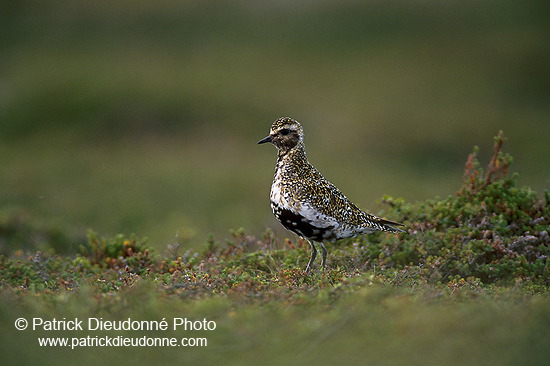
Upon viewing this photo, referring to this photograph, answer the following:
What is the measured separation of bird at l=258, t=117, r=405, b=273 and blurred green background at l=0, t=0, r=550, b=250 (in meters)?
6.14

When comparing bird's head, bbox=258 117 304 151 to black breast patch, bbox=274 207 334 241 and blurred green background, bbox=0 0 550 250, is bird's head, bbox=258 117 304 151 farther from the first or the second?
blurred green background, bbox=0 0 550 250

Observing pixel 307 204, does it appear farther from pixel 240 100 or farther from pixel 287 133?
pixel 240 100

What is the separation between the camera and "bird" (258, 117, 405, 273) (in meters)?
7.73

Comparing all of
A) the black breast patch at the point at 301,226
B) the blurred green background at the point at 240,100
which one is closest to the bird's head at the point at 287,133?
the black breast patch at the point at 301,226

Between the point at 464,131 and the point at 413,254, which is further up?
the point at 464,131

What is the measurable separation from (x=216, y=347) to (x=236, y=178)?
45.3 feet

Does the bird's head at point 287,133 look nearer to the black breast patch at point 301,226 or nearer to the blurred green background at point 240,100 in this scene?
the black breast patch at point 301,226

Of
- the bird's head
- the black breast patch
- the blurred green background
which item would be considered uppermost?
the blurred green background

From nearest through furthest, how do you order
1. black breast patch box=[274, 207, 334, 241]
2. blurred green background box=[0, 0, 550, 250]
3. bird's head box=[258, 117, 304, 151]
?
black breast patch box=[274, 207, 334, 241] → bird's head box=[258, 117, 304, 151] → blurred green background box=[0, 0, 550, 250]

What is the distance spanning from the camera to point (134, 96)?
21812mm

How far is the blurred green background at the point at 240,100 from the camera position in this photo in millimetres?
17688

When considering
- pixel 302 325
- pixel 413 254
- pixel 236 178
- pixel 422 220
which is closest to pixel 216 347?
pixel 302 325

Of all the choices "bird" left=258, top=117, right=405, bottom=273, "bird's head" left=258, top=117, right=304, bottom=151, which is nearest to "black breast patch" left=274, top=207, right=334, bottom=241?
"bird" left=258, top=117, right=405, bottom=273

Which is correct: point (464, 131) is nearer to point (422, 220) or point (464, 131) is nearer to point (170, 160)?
point (170, 160)
